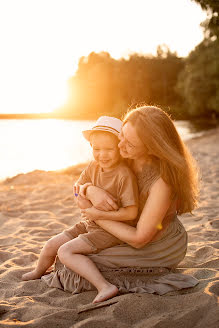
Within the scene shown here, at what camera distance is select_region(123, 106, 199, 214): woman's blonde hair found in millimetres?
2691

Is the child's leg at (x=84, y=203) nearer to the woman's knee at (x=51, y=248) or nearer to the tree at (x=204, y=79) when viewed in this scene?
the woman's knee at (x=51, y=248)

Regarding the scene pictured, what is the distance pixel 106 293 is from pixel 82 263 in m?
0.31

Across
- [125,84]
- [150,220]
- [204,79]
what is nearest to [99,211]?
[150,220]

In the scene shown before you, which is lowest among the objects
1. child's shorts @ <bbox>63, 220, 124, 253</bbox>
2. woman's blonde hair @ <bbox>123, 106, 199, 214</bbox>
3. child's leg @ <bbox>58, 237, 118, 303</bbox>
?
child's leg @ <bbox>58, 237, 118, 303</bbox>

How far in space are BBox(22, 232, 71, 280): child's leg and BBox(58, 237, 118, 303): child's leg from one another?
0.21 m

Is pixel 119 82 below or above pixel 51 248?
above

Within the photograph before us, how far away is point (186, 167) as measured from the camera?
109 inches

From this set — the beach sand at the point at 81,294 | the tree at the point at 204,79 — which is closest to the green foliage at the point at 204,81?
the tree at the point at 204,79

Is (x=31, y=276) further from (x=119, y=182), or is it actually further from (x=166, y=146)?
(x=166, y=146)

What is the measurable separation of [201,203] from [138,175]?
10.1ft

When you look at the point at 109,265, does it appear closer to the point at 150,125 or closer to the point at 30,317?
the point at 30,317

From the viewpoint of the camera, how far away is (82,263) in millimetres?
2857

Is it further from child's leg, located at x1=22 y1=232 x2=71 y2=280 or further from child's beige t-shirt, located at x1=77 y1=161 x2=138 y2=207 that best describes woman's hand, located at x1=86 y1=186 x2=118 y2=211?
child's leg, located at x1=22 y1=232 x2=71 y2=280

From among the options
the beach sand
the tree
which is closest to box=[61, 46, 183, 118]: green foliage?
the tree
